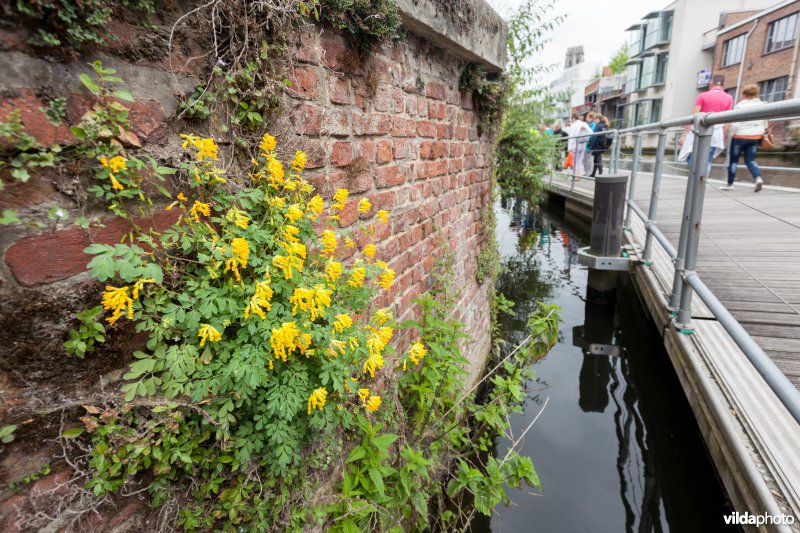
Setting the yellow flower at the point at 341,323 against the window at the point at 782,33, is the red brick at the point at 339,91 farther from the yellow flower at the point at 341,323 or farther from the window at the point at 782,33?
the window at the point at 782,33

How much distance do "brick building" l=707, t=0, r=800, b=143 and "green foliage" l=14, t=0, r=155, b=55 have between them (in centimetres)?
3031

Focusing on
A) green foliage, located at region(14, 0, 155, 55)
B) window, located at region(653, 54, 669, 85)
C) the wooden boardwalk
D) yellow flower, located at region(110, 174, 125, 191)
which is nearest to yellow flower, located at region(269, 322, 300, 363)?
yellow flower, located at region(110, 174, 125, 191)

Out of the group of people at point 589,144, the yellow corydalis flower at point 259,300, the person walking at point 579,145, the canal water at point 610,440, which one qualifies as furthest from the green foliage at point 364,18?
the person walking at point 579,145

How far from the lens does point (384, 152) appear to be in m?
2.04

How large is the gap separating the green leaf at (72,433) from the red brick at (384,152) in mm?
1521

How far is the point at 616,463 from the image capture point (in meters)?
3.38

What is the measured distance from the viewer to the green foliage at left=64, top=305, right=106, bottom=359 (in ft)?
3.04

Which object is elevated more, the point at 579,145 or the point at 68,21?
the point at 579,145

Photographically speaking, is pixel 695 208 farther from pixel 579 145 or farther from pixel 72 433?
pixel 579 145

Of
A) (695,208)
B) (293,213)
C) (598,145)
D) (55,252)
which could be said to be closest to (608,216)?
(695,208)

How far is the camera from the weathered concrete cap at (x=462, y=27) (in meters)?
2.07

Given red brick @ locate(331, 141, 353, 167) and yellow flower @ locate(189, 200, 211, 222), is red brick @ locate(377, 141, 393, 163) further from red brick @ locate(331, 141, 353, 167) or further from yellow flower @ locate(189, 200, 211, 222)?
yellow flower @ locate(189, 200, 211, 222)

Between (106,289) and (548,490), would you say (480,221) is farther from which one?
(106,289)

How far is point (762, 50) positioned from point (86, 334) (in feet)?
116
